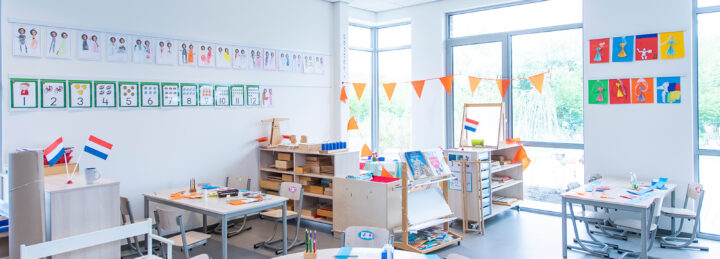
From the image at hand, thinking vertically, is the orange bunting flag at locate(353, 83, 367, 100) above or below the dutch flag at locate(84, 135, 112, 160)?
above

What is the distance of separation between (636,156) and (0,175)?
665 cm

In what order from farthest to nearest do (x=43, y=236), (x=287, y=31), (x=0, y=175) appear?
1. (x=287, y=31)
2. (x=0, y=175)
3. (x=43, y=236)

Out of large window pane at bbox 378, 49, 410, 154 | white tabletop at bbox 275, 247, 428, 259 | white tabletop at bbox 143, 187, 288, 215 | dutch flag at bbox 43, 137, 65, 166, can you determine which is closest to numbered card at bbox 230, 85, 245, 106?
white tabletop at bbox 143, 187, 288, 215

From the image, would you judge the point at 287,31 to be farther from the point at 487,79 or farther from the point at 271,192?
the point at 487,79

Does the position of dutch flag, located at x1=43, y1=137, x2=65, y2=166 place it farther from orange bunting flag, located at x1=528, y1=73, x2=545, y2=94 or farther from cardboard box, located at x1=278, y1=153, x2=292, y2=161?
orange bunting flag, located at x1=528, y1=73, x2=545, y2=94

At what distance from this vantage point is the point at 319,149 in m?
5.94

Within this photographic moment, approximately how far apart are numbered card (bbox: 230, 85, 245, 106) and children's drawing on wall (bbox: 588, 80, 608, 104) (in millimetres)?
4574

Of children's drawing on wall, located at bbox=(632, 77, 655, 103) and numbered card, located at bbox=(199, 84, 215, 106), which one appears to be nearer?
children's drawing on wall, located at bbox=(632, 77, 655, 103)

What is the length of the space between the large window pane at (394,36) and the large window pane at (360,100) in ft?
1.10

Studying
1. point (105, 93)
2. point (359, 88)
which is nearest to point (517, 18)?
point (359, 88)

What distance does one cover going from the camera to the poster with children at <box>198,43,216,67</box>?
19.2 ft

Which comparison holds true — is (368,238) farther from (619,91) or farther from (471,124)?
(619,91)

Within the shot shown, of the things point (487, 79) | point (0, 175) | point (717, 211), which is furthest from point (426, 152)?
point (0, 175)

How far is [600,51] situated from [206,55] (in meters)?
4.99
